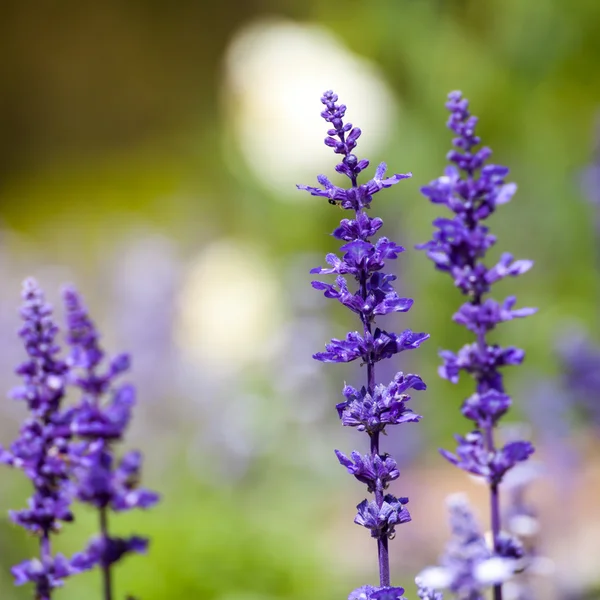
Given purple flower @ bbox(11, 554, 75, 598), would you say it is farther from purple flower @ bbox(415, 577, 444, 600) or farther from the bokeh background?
the bokeh background

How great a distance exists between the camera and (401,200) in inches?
216

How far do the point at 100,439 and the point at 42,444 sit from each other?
4.7 inches

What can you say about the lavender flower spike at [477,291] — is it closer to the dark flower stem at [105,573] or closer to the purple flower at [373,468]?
the purple flower at [373,468]

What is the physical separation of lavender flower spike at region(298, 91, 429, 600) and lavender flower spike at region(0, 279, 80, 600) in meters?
0.40

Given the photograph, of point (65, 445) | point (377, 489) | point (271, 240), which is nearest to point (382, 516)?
point (377, 489)

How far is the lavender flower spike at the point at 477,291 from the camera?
3.52ft

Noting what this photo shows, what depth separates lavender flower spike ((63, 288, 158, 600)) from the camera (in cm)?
122

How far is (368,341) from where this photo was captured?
99 cm

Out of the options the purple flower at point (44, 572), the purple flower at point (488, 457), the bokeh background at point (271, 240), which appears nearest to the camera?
the purple flower at point (488, 457)

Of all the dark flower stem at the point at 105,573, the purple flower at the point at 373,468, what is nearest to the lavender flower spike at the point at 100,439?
the dark flower stem at the point at 105,573

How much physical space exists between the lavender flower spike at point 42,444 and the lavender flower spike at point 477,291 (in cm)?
51

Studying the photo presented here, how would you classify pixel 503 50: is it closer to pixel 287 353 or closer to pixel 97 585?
pixel 287 353

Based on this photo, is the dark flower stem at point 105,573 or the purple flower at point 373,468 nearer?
the purple flower at point 373,468

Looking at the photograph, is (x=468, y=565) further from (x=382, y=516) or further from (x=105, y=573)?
(x=105, y=573)
